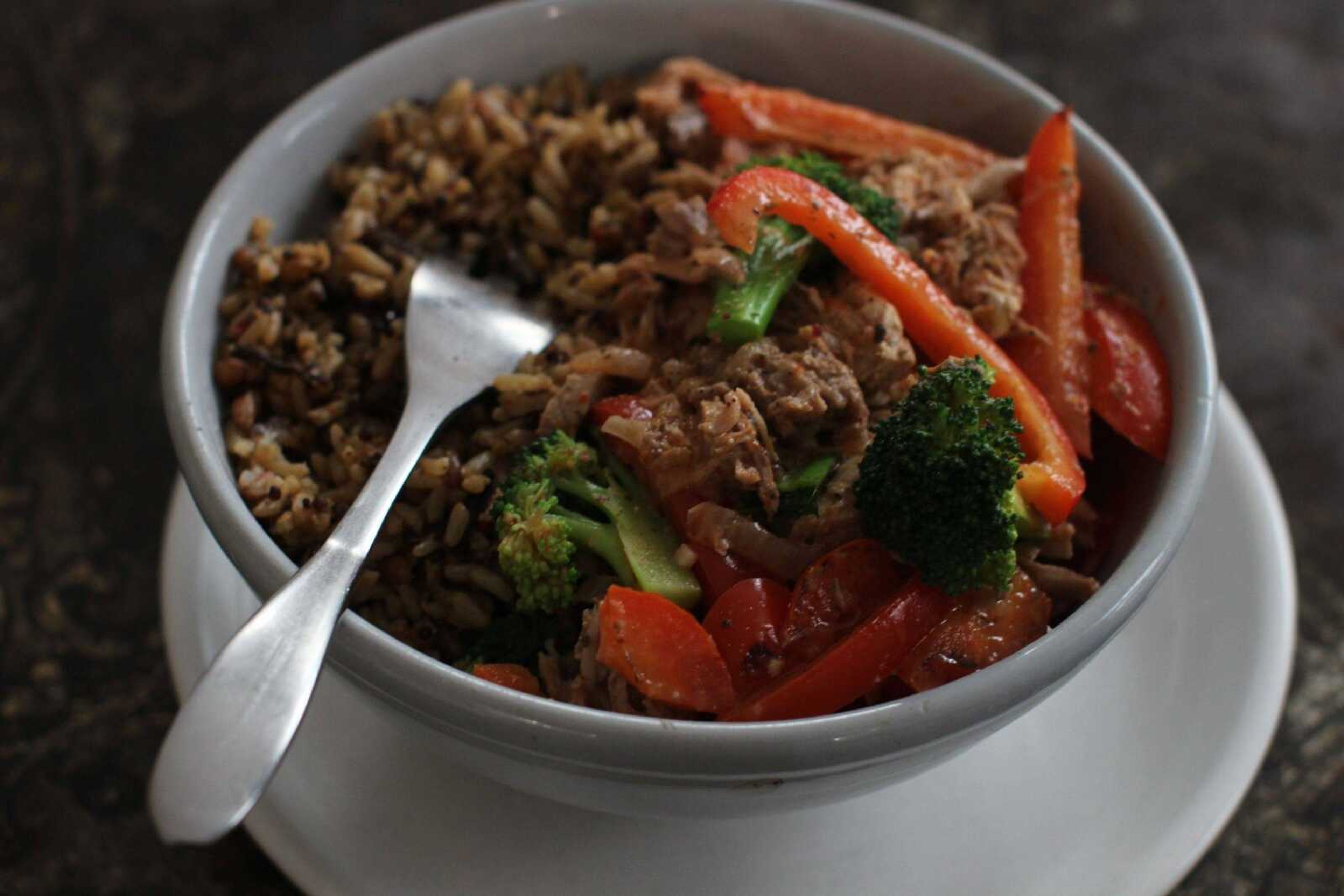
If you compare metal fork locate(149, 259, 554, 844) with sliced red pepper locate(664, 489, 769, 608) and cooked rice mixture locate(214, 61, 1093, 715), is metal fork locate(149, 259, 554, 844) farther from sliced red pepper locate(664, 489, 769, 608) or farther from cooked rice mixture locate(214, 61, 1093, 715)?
sliced red pepper locate(664, 489, 769, 608)

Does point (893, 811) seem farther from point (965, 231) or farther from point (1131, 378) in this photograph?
point (965, 231)

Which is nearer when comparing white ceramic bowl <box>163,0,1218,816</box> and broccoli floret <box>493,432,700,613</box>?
white ceramic bowl <box>163,0,1218,816</box>

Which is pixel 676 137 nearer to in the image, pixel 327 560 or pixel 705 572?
pixel 705 572

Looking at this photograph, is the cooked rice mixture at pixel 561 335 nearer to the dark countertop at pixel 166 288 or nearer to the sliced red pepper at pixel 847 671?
the sliced red pepper at pixel 847 671

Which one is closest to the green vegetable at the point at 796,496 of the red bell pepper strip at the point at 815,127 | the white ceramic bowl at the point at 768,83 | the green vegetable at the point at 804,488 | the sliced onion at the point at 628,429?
the green vegetable at the point at 804,488

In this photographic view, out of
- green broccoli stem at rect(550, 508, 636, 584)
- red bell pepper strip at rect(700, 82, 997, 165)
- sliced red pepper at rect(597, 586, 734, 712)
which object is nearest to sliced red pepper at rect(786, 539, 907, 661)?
sliced red pepper at rect(597, 586, 734, 712)

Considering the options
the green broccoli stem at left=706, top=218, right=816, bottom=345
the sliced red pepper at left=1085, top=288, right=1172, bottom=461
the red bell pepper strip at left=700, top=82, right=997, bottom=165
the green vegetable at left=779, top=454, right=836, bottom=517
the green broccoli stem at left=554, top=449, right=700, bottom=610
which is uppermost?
the red bell pepper strip at left=700, top=82, right=997, bottom=165

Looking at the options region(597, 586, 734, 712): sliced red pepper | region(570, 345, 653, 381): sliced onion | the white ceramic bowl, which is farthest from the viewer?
region(570, 345, 653, 381): sliced onion
